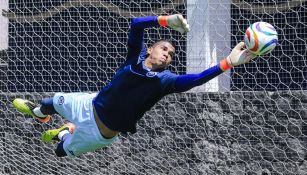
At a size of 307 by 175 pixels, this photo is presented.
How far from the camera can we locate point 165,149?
22.0 ft

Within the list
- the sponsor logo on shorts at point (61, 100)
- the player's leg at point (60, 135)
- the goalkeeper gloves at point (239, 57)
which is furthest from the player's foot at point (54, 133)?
the goalkeeper gloves at point (239, 57)

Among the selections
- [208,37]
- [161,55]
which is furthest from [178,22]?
[208,37]

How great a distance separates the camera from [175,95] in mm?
6699

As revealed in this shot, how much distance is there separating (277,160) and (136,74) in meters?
1.93

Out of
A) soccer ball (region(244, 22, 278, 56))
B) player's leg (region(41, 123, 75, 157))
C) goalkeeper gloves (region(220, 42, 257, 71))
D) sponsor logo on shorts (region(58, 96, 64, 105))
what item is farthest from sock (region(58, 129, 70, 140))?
soccer ball (region(244, 22, 278, 56))

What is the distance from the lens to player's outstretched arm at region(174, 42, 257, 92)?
14.6ft

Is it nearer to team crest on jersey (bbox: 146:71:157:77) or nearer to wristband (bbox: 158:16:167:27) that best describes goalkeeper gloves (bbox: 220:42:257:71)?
wristband (bbox: 158:16:167:27)

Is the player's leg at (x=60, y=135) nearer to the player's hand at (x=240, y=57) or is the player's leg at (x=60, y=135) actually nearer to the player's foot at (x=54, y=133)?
the player's foot at (x=54, y=133)

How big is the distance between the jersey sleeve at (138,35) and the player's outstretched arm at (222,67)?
400 millimetres

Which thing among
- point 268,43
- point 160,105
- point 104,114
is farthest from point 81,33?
point 268,43

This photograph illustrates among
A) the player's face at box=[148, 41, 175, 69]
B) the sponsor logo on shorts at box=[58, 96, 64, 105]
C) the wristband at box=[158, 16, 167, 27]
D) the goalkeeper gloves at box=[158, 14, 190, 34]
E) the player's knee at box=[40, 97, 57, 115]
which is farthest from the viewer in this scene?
the player's knee at box=[40, 97, 57, 115]

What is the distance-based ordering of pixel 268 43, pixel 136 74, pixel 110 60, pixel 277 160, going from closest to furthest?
pixel 268 43 → pixel 136 74 → pixel 277 160 → pixel 110 60

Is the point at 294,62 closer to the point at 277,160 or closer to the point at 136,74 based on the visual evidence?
the point at 277,160

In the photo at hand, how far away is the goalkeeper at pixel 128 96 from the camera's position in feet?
16.3
